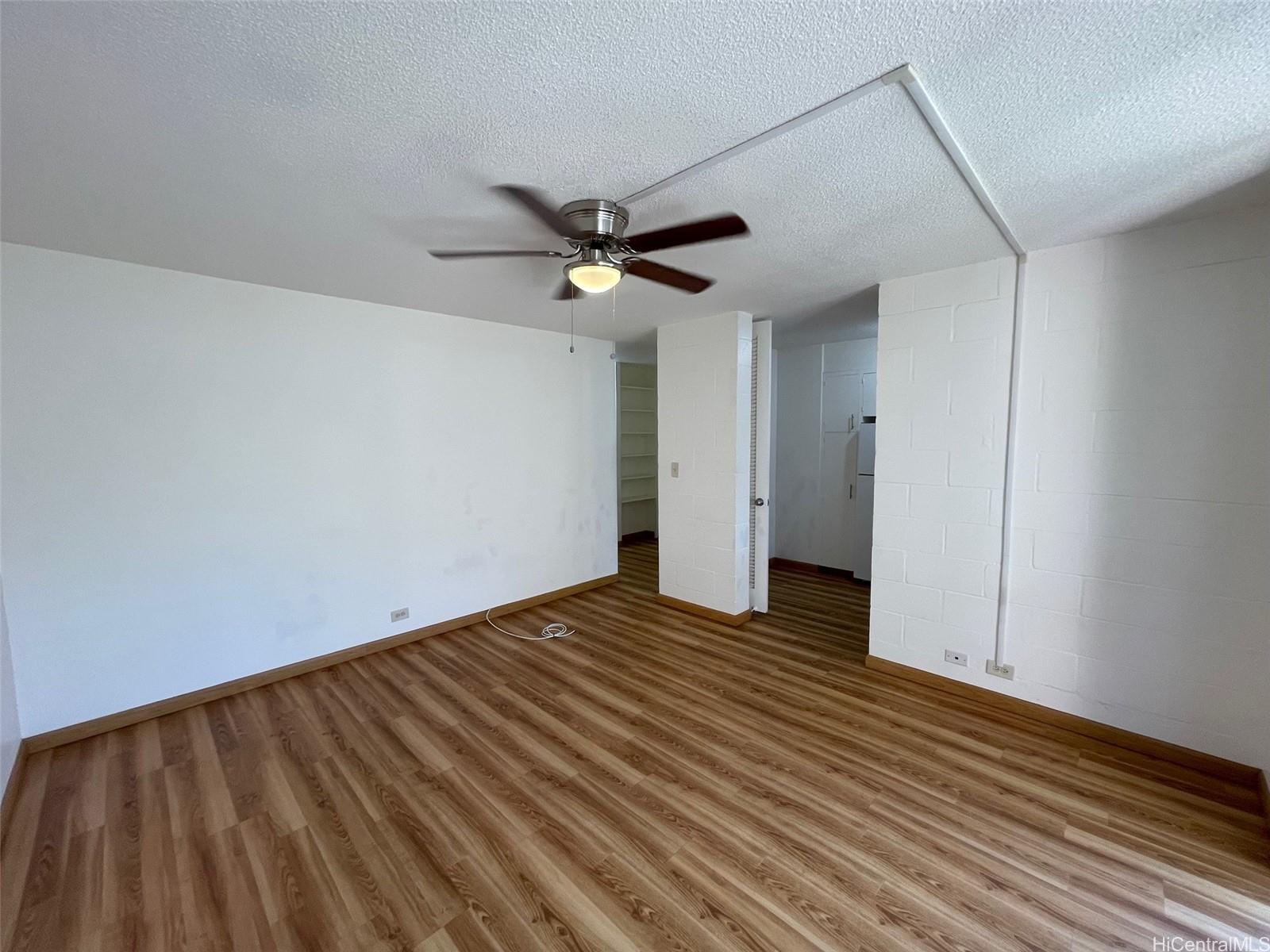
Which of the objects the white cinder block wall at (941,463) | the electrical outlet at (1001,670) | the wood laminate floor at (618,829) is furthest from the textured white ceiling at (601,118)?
the wood laminate floor at (618,829)

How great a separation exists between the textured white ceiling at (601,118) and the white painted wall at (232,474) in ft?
1.63

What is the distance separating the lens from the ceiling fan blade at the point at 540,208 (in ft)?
4.77

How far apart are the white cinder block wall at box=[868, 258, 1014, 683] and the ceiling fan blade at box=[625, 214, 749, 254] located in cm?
163

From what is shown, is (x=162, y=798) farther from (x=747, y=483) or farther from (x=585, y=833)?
(x=747, y=483)

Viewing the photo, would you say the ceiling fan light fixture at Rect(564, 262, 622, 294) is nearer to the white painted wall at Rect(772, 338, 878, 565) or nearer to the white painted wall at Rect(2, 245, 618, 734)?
the white painted wall at Rect(2, 245, 618, 734)

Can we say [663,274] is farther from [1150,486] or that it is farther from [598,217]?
[1150,486]

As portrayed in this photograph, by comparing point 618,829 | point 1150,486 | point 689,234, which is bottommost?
point 618,829

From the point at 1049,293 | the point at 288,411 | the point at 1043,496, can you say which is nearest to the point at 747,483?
the point at 1043,496

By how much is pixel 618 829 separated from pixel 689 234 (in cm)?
223

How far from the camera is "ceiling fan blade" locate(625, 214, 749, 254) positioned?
5.24 ft

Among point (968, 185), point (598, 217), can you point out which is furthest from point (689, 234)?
point (968, 185)

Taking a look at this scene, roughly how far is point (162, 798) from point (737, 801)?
241cm

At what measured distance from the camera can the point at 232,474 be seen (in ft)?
9.04

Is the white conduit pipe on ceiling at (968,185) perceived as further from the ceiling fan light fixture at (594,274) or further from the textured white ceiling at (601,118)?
the ceiling fan light fixture at (594,274)
